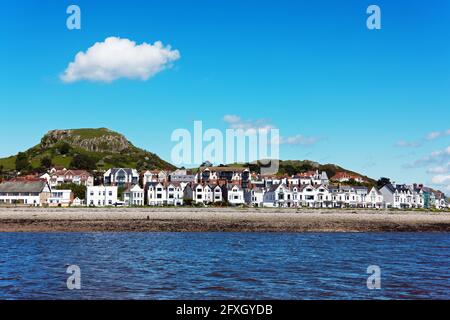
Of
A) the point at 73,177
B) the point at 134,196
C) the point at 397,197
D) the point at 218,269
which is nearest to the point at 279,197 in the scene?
the point at 134,196

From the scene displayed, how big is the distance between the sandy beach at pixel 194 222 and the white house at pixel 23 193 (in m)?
37.8

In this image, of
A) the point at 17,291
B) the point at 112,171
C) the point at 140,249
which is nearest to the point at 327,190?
the point at 112,171

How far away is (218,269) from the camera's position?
86.7 ft

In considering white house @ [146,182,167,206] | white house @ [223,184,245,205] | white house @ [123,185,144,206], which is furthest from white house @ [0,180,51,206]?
white house @ [223,184,245,205]

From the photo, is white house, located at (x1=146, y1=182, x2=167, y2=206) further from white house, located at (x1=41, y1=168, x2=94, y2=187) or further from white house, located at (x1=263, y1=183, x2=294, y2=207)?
white house, located at (x1=41, y1=168, x2=94, y2=187)

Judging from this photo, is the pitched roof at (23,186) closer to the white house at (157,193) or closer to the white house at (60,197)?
the white house at (60,197)

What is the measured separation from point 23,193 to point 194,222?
63.9 metres

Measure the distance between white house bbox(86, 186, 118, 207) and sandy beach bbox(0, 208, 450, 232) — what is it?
3571 centimetres

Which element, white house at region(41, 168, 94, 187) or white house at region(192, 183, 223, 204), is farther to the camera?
white house at region(41, 168, 94, 187)

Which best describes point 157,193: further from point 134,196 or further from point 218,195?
point 218,195

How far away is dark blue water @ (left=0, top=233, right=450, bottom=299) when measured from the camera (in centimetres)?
1964
